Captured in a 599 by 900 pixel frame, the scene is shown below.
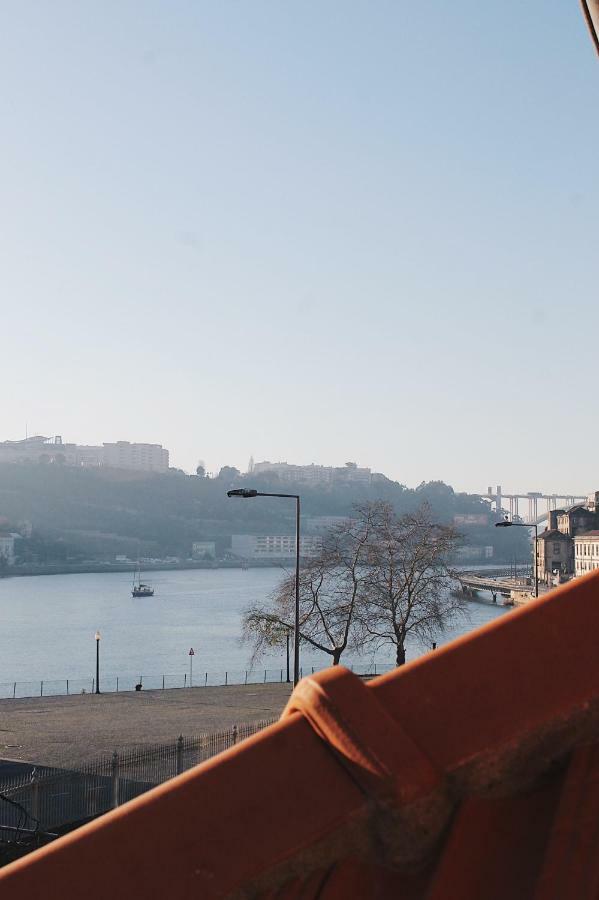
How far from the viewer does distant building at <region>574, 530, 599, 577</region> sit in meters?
112

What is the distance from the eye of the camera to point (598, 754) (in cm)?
192

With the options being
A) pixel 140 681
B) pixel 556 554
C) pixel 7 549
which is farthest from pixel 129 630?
pixel 7 549

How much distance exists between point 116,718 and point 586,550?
95.1 metres

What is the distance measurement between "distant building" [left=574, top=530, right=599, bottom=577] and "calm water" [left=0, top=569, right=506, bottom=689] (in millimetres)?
12117

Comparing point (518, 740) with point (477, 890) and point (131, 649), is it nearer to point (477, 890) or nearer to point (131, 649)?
point (477, 890)

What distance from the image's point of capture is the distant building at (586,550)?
112m

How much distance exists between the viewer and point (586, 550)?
382ft

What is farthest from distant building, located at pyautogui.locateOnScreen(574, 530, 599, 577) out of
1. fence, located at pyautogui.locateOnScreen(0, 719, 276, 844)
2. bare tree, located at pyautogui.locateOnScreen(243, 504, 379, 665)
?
fence, located at pyautogui.locateOnScreen(0, 719, 276, 844)

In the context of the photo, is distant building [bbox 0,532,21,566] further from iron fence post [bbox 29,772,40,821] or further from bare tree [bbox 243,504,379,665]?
iron fence post [bbox 29,772,40,821]

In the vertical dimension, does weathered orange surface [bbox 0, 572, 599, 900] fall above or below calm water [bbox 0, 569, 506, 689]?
above

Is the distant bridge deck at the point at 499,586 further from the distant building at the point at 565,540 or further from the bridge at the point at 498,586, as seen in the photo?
the distant building at the point at 565,540

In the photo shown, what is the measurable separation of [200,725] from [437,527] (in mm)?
18599

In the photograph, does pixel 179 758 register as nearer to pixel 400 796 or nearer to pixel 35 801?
pixel 35 801

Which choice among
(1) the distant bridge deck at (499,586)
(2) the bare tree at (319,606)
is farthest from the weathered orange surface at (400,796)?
(1) the distant bridge deck at (499,586)
